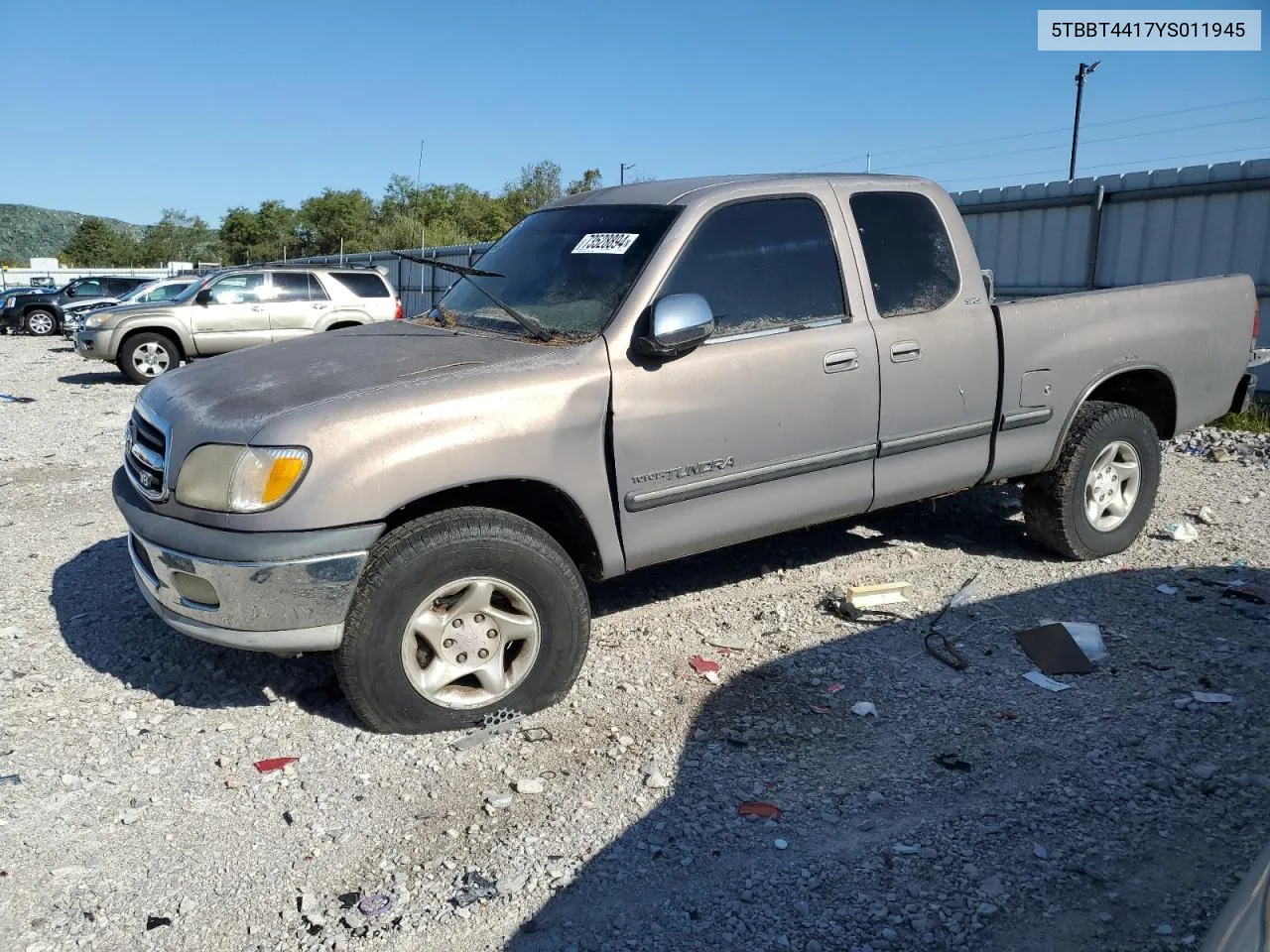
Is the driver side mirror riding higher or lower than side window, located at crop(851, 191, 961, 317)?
lower

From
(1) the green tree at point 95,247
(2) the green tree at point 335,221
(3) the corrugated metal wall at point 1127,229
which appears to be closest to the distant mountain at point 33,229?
(1) the green tree at point 95,247

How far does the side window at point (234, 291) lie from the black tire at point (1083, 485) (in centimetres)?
1356

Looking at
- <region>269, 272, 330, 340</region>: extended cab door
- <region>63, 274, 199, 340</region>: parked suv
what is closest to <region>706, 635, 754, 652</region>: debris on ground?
<region>269, 272, 330, 340</region>: extended cab door

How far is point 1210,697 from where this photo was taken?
157 inches

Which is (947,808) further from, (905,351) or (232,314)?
(232,314)

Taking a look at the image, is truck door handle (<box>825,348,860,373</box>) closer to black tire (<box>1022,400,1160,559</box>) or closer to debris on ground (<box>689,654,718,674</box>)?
debris on ground (<box>689,654,718,674</box>)

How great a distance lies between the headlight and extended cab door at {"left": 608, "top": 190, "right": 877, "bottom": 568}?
1.19 meters

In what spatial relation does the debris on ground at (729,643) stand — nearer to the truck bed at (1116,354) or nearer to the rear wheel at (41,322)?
the truck bed at (1116,354)

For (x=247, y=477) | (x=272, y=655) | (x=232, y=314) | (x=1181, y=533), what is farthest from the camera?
(x=232, y=314)

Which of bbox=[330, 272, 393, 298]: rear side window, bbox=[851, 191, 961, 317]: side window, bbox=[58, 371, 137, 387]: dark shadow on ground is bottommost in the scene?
bbox=[58, 371, 137, 387]: dark shadow on ground

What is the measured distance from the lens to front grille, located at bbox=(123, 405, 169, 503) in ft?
12.2

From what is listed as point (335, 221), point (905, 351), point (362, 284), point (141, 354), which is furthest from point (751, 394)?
point (335, 221)

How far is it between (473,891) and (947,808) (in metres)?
1.51

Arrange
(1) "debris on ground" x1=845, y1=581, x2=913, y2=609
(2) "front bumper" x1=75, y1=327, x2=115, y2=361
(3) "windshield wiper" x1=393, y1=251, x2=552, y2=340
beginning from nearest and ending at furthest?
(3) "windshield wiper" x1=393, y1=251, x2=552, y2=340 → (1) "debris on ground" x1=845, y1=581, x2=913, y2=609 → (2) "front bumper" x1=75, y1=327, x2=115, y2=361
